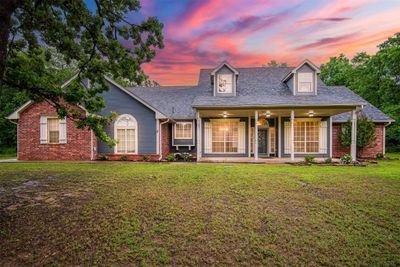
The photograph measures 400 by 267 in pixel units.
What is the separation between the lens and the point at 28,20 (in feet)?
18.8

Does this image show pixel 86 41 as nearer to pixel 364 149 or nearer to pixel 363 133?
pixel 363 133

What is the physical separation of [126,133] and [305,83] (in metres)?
12.4

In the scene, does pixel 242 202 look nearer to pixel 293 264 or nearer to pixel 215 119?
pixel 293 264

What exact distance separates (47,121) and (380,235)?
16109mm

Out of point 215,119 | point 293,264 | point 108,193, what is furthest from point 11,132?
point 293,264

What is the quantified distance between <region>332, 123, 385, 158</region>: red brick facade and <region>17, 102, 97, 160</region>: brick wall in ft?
54.7

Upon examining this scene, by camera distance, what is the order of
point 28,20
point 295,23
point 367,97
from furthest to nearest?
point 367,97
point 295,23
point 28,20

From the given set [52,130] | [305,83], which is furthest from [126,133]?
[305,83]

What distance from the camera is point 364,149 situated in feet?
49.9

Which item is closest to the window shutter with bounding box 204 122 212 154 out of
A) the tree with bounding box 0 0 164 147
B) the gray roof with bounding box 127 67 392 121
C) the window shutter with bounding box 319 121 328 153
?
the gray roof with bounding box 127 67 392 121

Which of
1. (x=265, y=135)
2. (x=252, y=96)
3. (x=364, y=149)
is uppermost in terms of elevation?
(x=252, y=96)

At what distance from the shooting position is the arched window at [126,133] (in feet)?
44.2

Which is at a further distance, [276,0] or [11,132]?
[11,132]

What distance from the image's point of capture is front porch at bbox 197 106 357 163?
47.3ft
